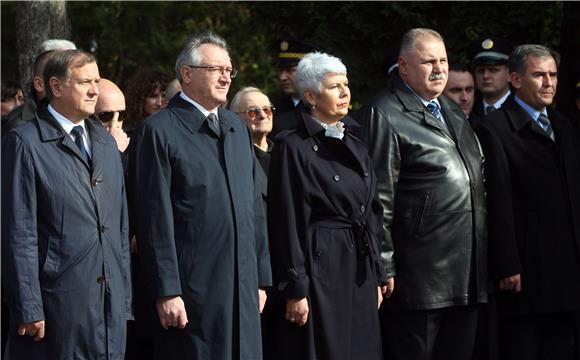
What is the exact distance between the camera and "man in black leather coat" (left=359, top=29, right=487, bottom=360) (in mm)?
6945

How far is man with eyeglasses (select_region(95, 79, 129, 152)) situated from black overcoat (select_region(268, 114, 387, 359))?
123cm

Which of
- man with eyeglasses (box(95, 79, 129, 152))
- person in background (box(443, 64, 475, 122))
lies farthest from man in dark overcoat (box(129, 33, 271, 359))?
person in background (box(443, 64, 475, 122))

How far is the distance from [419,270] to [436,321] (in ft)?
1.20

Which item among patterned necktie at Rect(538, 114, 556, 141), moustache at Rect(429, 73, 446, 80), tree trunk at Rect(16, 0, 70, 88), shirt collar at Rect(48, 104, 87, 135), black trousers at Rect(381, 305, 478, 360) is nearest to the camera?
shirt collar at Rect(48, 104, 87, 135)

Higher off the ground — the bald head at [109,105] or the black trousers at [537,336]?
the bald head at [109,105]

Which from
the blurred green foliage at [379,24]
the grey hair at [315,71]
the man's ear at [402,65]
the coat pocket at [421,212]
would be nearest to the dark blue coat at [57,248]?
the grey hair at [315,71]

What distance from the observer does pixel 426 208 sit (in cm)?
693

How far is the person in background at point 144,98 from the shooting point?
26.6 feet

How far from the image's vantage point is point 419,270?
22.8ft

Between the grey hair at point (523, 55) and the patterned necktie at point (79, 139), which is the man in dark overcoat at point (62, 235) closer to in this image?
the patterned necktie at point (79, 139)

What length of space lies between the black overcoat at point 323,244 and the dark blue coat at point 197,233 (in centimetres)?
24

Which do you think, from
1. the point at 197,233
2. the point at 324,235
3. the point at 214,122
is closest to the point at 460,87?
the point at 324,235

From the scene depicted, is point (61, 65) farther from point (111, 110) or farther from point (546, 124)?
point (546, 124)

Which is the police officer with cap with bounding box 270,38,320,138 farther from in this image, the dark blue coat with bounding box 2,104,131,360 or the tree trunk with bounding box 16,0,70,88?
the dark blue coat with bounding box 2,104,131,360
